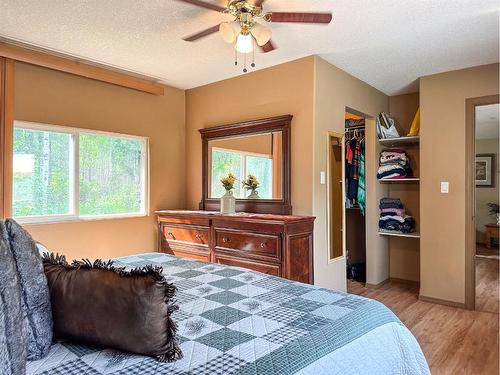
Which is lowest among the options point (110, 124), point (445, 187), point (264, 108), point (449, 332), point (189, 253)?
point (449, 332)

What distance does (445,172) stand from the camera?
142 inches

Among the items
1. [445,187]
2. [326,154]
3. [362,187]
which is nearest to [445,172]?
[445,187]

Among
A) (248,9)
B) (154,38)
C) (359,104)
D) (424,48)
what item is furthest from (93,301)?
(359,104)

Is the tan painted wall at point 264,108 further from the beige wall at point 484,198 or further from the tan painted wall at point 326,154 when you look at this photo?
the beige wall at point 484,198

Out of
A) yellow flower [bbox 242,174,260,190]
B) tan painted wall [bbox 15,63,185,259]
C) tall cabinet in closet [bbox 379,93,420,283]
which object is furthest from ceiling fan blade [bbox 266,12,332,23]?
tall cabinet in closet [bbox 379,93,420,283]

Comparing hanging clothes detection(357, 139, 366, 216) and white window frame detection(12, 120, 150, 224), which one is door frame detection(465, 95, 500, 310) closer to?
hanging clothes detection(357, 139, 366, 216)

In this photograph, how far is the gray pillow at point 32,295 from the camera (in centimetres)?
101

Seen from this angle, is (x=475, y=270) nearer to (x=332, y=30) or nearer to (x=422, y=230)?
(x=422, y=230)

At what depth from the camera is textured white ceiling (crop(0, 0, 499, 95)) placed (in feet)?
7.59

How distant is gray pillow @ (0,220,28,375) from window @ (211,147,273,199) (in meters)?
2.70

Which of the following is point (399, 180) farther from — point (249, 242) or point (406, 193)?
point (249, 242)

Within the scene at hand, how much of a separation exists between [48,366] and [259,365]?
0.60 metres

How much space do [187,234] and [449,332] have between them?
102 inches

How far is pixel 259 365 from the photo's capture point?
947 mm
